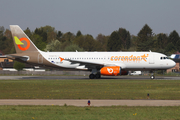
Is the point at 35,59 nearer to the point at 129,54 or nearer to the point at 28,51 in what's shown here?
the point at 28,51

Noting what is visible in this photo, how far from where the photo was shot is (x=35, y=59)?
49.3m

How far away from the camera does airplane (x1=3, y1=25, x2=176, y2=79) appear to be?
153ft

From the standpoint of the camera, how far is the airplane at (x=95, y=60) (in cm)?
4656

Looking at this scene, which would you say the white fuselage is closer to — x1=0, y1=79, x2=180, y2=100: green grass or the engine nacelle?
the engine nacelle
